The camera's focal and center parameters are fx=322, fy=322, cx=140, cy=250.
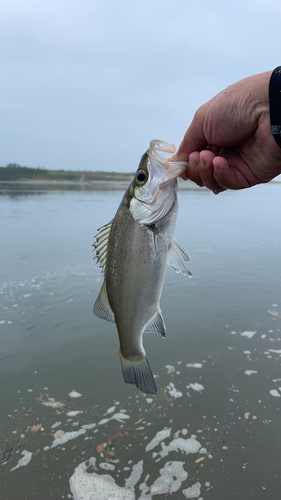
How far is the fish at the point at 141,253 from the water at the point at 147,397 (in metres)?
1.38

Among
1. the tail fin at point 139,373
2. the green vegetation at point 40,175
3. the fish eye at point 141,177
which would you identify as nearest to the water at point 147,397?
the tail fin at point 139,373

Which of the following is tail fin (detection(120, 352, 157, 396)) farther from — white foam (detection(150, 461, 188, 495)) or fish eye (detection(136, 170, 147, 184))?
fish eye (detection(136, 170, 147, 184))

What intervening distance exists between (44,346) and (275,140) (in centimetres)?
449

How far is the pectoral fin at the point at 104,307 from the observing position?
254cm

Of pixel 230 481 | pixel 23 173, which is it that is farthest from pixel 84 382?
pixel 23 173

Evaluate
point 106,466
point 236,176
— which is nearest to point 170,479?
point 106,466

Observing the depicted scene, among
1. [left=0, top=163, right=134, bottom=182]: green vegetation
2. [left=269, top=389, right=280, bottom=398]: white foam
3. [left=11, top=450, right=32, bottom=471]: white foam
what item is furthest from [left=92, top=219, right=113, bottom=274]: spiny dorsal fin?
[left=0, top=163, right=134, bottom=182]: green vegetation

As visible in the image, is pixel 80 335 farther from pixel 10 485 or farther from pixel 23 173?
pixel 23 173

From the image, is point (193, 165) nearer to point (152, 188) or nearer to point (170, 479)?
point (152, 188)

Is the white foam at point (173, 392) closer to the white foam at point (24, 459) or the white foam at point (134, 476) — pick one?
the white foam at point (134, 476)

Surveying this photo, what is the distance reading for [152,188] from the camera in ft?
7.20

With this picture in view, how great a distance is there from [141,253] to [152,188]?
456mm

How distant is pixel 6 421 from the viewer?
3.76m

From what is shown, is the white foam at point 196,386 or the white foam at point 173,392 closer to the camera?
the white foam at point 173,392
